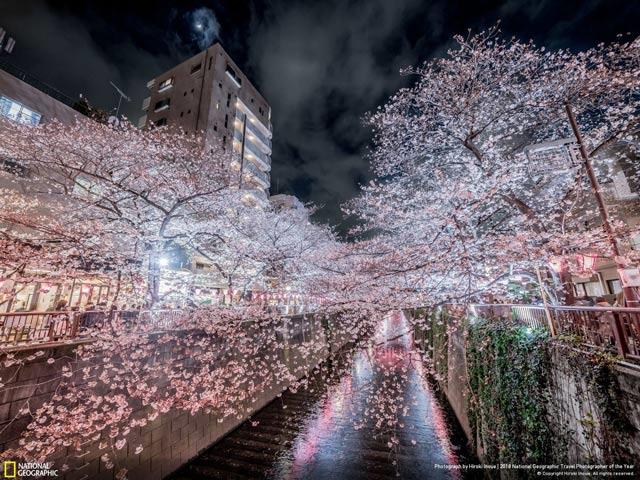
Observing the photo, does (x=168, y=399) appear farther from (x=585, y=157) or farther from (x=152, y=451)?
(x=585, y=157)

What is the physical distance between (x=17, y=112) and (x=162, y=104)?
23345 millimetres

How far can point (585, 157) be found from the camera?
7.26m

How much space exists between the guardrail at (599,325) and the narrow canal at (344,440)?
3555 mm

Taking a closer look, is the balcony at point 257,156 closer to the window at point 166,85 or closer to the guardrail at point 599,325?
the window at point 166,85

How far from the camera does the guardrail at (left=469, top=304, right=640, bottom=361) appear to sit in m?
4.38

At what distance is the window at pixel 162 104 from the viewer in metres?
35.4

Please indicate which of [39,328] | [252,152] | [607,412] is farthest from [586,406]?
[252,152]

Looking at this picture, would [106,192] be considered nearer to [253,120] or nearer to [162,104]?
[162,104]

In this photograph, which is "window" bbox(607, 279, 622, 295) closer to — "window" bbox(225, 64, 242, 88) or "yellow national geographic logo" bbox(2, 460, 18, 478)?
"yellow national geographic logo" bbox(2, 460, 18, 478)

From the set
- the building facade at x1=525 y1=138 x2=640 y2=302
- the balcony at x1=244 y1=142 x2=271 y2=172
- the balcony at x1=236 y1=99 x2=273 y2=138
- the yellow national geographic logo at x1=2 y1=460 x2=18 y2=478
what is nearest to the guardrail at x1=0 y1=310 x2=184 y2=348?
the yellow national geographic logo at x1=2 y1=460 x2=18 y2=478

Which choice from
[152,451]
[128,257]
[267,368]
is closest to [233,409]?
[267,368]

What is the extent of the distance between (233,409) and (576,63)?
2053 cm

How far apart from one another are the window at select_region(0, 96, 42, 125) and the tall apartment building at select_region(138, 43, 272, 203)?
1613cm

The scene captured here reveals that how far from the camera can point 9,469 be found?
19.4 feet
